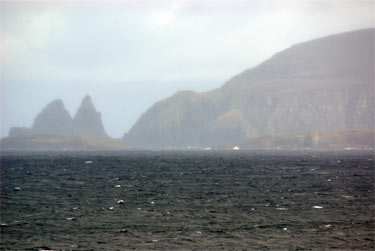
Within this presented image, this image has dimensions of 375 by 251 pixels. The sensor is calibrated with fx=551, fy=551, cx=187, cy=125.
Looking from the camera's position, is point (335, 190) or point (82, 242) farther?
point (335, 190)

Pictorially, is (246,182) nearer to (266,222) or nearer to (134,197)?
(134,197)

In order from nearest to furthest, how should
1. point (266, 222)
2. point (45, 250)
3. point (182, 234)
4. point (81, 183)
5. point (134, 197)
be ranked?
point (45, 250) < point (182, 234) < point (266, 222) < point (134, 197) < point (81, 183)

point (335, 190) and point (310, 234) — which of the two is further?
point (335, 190)

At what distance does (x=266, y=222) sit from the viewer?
62.0 meters

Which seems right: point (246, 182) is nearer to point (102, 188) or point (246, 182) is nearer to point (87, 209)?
point (102, 188)

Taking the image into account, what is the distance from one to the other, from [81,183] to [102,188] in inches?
469

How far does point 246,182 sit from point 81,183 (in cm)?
3346

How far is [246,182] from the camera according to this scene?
112750 millimetres

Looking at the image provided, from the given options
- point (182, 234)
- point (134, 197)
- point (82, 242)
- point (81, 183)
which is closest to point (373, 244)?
point (182, 234)

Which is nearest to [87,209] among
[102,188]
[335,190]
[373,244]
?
[102,188]

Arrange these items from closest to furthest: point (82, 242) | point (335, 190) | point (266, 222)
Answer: point (82, 242), point (266, 222), point (335, 190)

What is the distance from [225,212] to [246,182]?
44364mm

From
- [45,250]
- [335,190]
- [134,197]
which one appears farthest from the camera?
[335,190]

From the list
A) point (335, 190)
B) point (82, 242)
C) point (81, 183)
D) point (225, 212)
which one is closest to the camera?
point (82, 242)
